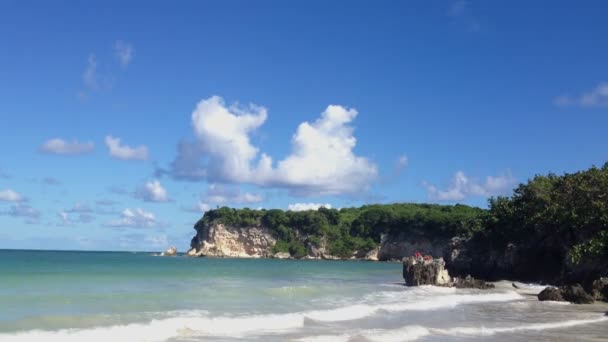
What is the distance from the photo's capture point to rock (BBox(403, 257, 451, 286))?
130 ft

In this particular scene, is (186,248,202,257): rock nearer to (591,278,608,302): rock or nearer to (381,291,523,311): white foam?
(381,291,523,311): white foam

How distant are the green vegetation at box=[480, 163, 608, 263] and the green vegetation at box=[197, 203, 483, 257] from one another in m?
70.3

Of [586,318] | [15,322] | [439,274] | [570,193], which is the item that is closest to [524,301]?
[586,318]

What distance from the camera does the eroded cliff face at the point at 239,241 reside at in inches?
5428

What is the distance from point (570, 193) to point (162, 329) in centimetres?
2954

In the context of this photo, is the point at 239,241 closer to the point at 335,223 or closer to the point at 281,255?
the point at 281,255

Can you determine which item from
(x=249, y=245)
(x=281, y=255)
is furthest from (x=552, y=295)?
(x=249, y=245)

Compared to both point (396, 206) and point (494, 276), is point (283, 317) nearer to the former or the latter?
point (494, 276)

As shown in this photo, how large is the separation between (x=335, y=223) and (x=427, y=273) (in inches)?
3797

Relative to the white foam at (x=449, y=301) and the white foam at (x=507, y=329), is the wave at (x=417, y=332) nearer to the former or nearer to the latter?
the white foam at (x=507, y=329)

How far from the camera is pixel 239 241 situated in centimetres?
13975

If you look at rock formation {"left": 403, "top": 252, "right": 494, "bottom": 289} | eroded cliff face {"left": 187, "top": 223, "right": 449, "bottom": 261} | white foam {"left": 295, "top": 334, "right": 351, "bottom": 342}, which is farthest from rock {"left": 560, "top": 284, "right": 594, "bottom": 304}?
eroded cliff face {"left": 187, "top": 223, "right": 449, "bottom": 261}

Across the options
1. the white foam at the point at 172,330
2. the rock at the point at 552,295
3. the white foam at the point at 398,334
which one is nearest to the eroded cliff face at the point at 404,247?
the rock at the point at 552,295

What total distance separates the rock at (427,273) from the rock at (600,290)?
11.1 meters
